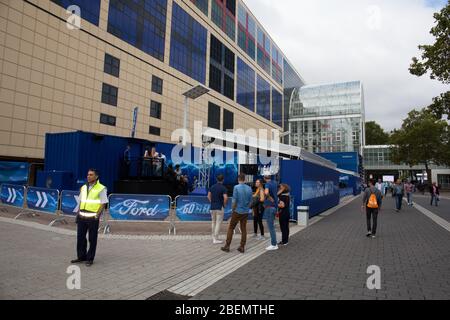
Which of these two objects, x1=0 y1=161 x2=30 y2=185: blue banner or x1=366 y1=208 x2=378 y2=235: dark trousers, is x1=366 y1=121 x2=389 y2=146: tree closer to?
x1=366 y1=208 x2=378 y2=235: dark trousers

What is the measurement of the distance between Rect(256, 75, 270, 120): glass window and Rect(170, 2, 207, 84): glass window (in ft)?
Answer: 62.3

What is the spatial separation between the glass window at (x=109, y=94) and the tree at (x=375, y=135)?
3197 inches

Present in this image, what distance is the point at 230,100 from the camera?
1786 inches

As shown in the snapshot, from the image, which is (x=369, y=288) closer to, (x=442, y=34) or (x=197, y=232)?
(x=197, y=232)

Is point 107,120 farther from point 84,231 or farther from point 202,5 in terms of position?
point 202,5

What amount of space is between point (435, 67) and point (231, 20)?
36.9 m

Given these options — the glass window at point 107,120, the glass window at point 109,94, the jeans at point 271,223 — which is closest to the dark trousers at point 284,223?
the jeans at point 271,223

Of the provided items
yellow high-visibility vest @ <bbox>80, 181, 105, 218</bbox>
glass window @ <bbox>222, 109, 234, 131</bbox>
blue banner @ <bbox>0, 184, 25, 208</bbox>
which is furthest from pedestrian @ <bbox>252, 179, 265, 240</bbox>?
glass window @ <bbox>222, 109, 234, 131</bbox>

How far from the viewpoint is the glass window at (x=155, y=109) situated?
30.8m

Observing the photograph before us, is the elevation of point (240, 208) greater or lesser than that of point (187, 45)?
lesser

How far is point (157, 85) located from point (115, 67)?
5386mm

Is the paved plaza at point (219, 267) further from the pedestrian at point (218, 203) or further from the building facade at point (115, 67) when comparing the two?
the building facade at point (115, 67)

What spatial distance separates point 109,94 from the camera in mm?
26219

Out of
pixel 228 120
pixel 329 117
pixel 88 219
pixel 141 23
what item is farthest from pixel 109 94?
pixel 329 117
